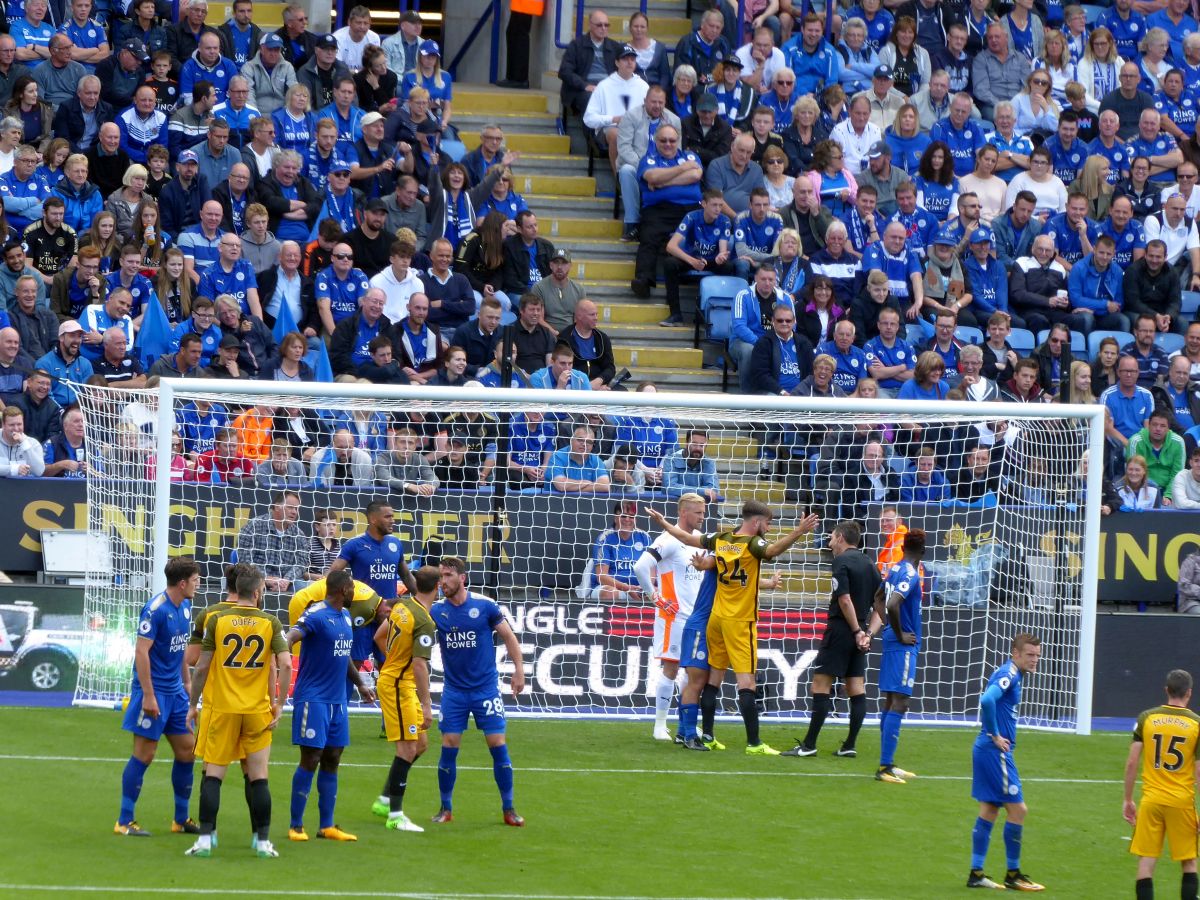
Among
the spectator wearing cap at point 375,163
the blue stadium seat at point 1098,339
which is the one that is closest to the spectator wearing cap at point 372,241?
the spectator wearing cap at point 375,163

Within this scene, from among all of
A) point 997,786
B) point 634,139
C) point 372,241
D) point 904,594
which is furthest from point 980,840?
point 634,139

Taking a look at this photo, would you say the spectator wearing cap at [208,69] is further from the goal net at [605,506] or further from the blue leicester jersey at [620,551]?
the blue leicester jersey at [620,551]

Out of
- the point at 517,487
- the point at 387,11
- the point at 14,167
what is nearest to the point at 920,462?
the point at 517,487

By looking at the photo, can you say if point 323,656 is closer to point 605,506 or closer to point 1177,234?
point 605,506

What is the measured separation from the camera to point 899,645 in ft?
45.4

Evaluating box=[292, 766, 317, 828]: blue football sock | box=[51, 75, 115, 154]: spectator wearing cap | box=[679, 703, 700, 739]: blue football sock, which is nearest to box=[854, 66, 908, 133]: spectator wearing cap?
box=[51, 75, 115, 154]: spectator wearing cap

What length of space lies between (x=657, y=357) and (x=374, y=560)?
21.7 feet

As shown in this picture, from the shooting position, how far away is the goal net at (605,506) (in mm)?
15391

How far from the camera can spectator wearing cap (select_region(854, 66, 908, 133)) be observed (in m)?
22.5

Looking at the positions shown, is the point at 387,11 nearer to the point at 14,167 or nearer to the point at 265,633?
the point at 14,167

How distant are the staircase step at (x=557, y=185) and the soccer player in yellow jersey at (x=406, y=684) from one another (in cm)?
1106

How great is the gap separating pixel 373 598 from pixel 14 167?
845 centimetres

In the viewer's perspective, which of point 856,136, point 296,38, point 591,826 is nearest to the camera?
point 591,826

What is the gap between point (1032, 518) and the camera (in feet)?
54.6
